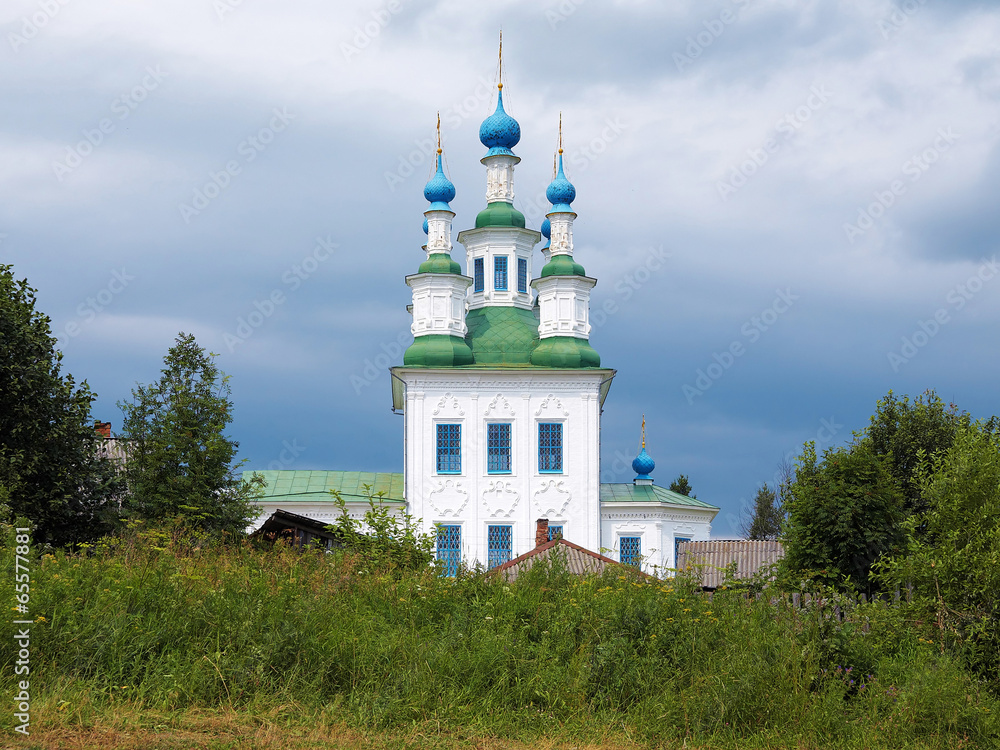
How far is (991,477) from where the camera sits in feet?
35.3

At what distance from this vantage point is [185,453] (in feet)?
73.3

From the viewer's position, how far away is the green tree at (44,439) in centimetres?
2138

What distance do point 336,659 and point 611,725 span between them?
2424 millimetres

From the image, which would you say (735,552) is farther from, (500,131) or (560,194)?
(500,131)

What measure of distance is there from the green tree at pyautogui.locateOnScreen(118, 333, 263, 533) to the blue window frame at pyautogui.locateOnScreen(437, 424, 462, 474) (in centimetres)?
811

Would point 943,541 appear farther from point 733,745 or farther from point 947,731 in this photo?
point 733,745

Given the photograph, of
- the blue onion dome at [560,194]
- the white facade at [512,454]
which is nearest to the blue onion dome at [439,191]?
the blue onion dome at [560,194]

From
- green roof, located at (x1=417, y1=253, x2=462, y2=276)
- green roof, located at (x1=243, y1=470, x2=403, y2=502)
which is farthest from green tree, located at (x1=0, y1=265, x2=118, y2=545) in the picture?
green roof, located at (x1=417, y1=253, x2=462, y2=276)

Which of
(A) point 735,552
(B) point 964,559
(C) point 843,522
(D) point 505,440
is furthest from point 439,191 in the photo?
(B) point 964,559

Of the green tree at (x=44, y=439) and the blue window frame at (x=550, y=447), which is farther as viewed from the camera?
the blue window frame at (x=550, y=447)

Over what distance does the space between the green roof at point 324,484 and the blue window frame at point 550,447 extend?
4560mm

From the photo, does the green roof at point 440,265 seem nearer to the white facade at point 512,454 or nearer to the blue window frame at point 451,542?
the white facade at point 512,454

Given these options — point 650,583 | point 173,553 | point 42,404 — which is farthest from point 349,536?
point 42,404

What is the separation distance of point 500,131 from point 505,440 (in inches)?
454
